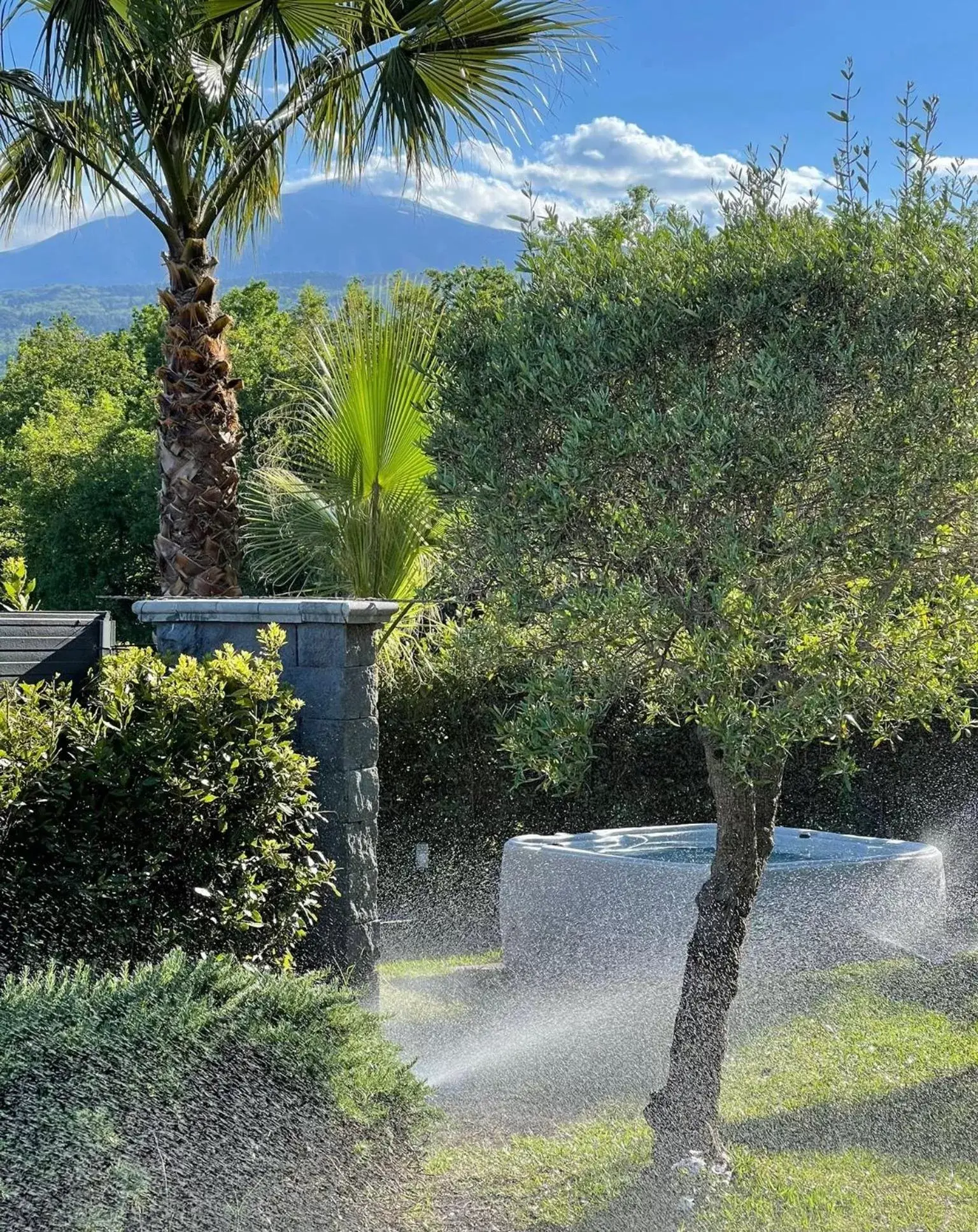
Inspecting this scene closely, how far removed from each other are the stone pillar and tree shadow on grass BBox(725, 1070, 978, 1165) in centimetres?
157

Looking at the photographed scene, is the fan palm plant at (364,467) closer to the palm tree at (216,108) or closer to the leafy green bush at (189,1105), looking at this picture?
the palm tree at (216,108)

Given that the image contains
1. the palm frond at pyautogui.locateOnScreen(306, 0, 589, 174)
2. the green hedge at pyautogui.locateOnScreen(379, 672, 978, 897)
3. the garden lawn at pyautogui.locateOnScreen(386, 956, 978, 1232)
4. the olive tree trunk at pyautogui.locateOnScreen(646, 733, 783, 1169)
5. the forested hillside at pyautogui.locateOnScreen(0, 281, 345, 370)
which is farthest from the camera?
the forested hillside at pyautogui.locateOnScreen(0, 281, 345, 370)

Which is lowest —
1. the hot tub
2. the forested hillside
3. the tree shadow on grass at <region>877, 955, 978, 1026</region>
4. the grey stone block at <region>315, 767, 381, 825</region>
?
the tree shadow on grass at <region>877, 955, 978, 1026</region>

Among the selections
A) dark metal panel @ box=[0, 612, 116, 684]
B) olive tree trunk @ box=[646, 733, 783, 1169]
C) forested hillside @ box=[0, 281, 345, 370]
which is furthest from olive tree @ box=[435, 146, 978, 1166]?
forested hillside @ box=[0, 281, 345, 370]

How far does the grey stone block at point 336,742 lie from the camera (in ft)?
15.4

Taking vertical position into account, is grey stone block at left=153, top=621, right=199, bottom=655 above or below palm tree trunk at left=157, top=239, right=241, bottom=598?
below

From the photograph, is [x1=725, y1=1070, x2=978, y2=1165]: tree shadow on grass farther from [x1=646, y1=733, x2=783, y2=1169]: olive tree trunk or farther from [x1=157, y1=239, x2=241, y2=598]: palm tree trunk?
[x1=157, y1=239, x2=241, y2=598]: palm tree trunk

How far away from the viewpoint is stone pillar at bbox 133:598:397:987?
4.71 metres

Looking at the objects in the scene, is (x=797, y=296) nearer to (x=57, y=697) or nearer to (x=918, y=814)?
(x=57, y=697)

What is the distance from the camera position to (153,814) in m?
4.02

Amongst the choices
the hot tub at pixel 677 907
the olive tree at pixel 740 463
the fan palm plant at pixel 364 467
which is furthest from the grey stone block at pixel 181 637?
the fan palm plant at pixel 364 467

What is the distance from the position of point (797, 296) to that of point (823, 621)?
2.82ft

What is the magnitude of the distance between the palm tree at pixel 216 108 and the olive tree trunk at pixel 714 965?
4268mm

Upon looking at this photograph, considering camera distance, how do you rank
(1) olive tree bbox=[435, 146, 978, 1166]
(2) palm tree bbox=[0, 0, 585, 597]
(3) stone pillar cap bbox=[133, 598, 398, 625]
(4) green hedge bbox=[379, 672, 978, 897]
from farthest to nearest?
(4) green hedge bbox=[379, 672, 978, 897], (2) palm tree bbox=[0, 0, 585, 597], (3) stone pillar cap bbox=[133, 598, 398, 625], (1) olive tree bbox=[435, 146, 978, 1166]
